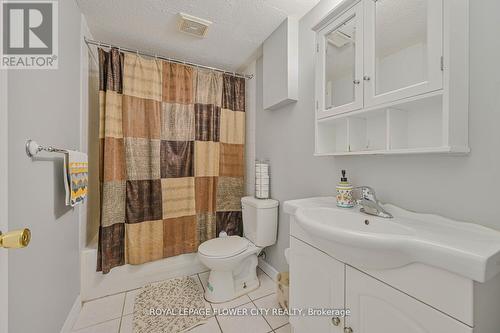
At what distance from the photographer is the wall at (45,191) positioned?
791mm

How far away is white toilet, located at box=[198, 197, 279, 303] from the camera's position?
1.60 metres

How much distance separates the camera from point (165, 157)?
76.1 inches

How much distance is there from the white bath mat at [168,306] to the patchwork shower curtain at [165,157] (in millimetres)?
261

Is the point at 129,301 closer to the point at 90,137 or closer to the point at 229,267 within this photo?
the point at 229,267

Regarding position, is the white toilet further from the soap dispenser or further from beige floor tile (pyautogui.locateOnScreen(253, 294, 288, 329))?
the soap dispenser

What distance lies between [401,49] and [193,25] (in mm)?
1424

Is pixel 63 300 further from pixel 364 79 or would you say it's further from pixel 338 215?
pixel 364 79

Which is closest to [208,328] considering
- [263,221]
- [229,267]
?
[229,267]

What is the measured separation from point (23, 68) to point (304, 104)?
153 cm

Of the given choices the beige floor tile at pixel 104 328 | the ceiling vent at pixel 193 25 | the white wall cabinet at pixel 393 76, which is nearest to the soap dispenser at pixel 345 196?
the white wall cabinet at pixel 393 76

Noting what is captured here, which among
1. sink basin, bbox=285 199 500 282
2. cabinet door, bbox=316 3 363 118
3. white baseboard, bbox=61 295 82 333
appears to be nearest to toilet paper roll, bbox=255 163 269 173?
cabinet door, bbox=316 3 363 118

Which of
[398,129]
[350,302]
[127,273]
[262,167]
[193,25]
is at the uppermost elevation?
[193,25]

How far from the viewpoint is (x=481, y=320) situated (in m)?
0.58

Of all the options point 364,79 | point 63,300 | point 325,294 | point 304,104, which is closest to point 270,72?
point 304,104
